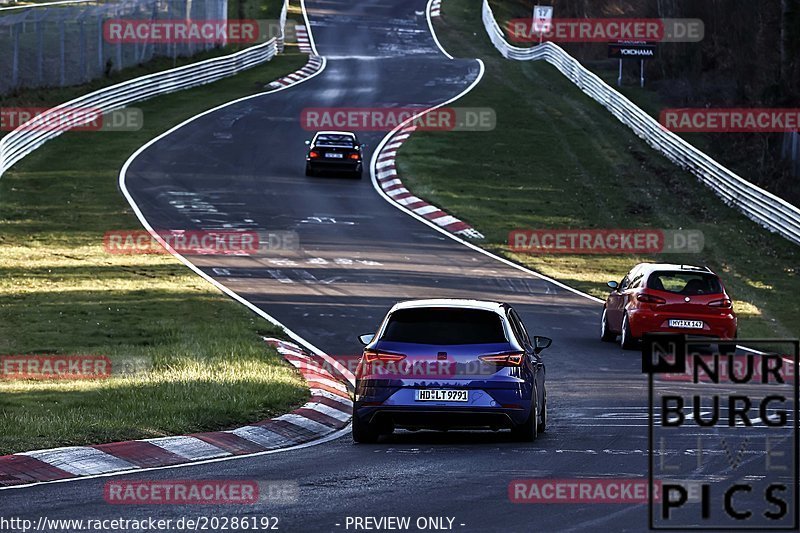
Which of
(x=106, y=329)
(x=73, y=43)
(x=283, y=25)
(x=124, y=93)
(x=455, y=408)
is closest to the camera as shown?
(x=455, y=408)

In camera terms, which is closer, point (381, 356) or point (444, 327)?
point (381, 356)

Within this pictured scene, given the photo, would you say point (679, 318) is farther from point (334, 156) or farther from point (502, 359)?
point (334, 156)

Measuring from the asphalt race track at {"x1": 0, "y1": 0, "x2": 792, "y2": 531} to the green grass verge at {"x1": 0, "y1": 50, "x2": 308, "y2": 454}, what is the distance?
1225 millimetres

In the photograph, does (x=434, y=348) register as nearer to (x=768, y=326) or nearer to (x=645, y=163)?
(x=768, y=326)

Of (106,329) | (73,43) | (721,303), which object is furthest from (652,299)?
(73,43)

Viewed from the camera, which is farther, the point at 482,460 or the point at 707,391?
the point at 707,391

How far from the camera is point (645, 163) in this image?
45594mm

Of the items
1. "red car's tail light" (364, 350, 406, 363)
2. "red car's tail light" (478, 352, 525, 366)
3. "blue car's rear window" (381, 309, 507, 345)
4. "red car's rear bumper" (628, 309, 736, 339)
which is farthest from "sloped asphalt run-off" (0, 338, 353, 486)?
"red car's rear bumper" (628, 309, 736, 339)

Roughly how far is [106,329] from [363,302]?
234 inches

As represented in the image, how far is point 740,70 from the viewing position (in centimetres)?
5538

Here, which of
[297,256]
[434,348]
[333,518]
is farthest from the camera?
[297,256]

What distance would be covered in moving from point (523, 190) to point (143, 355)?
2363 cm

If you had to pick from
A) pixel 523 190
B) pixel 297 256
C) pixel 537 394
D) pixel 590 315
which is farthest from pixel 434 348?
pixel 523 190

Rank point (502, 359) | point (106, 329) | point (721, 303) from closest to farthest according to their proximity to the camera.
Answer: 1. point (502, 359)
2. point (106, 329)
3. point (721, 303)
